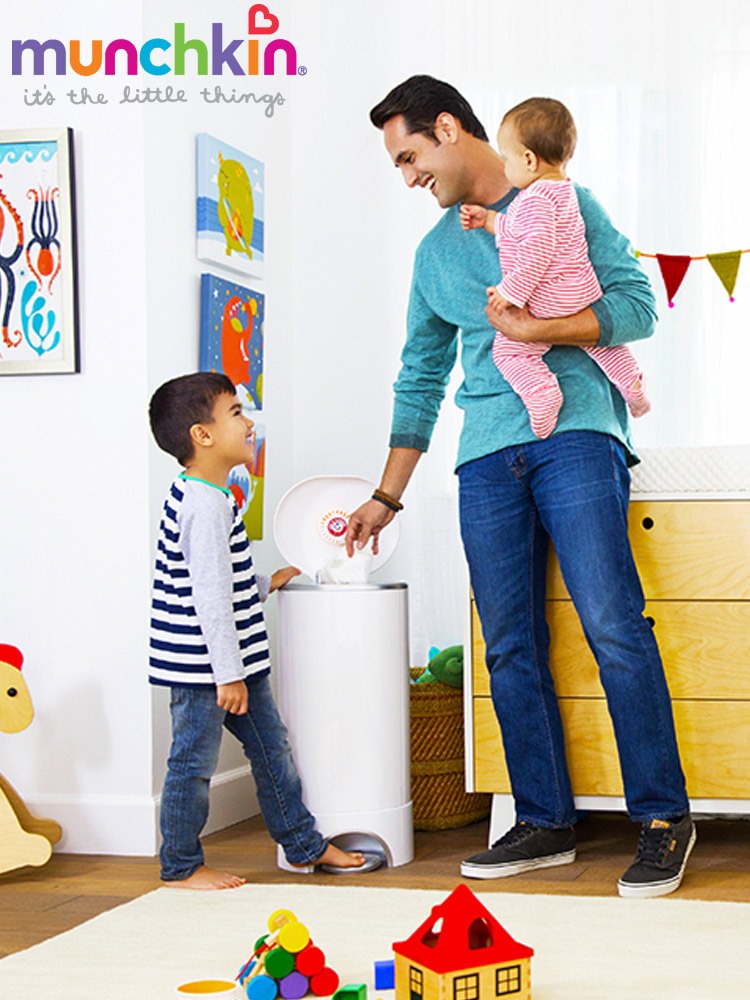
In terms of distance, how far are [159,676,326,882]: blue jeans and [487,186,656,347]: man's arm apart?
0.73 m

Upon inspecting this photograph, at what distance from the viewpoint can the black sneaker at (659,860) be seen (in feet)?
5.90

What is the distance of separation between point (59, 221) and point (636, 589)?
1.25 meters

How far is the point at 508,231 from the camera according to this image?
1.92 meters

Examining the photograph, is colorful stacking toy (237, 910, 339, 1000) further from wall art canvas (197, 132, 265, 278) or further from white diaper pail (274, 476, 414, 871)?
wall art canvas (197, 132, 265, 278)

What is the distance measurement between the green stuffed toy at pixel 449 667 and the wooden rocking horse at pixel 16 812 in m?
0.79

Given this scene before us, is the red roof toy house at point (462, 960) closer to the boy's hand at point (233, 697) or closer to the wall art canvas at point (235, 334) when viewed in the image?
the boy's hand at point (233, 697)

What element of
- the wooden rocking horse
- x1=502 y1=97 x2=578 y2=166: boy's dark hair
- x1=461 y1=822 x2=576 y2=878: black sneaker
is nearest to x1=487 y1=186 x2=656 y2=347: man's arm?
x1=502 y1=97 x2=578 y2=166: boy's dark hair

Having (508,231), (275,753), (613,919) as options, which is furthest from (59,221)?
(613,919)

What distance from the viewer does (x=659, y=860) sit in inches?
72.4

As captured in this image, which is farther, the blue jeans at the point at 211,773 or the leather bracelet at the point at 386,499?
the leather bracelet at the point at 386,499

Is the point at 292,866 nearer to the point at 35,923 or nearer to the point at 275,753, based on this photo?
the point at 275,753

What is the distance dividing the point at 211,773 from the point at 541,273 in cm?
96

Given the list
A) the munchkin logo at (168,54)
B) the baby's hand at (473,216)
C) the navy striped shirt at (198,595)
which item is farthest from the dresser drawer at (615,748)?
the munchkin logo at (168,54)

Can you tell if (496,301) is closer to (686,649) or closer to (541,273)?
(541,273)
